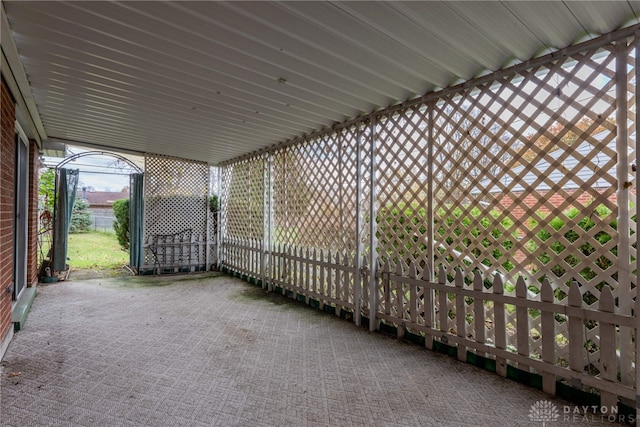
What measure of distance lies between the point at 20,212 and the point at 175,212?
111 inches

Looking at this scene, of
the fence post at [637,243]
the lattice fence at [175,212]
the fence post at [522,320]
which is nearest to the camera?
the fence post at [637,243]

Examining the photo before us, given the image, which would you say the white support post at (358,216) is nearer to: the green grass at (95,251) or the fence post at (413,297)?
the fence post at (413,297)

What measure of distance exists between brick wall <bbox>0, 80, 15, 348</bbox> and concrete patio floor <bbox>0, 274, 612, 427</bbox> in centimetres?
35

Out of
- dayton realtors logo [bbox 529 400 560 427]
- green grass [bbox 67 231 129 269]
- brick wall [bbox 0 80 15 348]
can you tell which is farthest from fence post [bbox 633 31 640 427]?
green grass [bbox 67 231 129 269]

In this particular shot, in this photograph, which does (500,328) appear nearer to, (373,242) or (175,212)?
(373,242)

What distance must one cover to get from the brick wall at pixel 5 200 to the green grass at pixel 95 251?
4.63m

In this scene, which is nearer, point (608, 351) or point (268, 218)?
point (608, 351)

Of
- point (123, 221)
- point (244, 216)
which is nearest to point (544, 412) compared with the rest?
point (244, 216)

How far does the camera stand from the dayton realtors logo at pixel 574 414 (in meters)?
1.90

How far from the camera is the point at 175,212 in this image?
6.73 m

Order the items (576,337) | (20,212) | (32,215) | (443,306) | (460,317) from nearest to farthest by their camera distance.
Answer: (576,337) → (460,317) → (443,306) → (20,212) → (32,215)

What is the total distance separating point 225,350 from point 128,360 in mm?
Answer: 772

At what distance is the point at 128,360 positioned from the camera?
8.55 feet

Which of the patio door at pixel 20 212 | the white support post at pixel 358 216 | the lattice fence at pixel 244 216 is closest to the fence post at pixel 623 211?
the white support post at pixel 358 216
